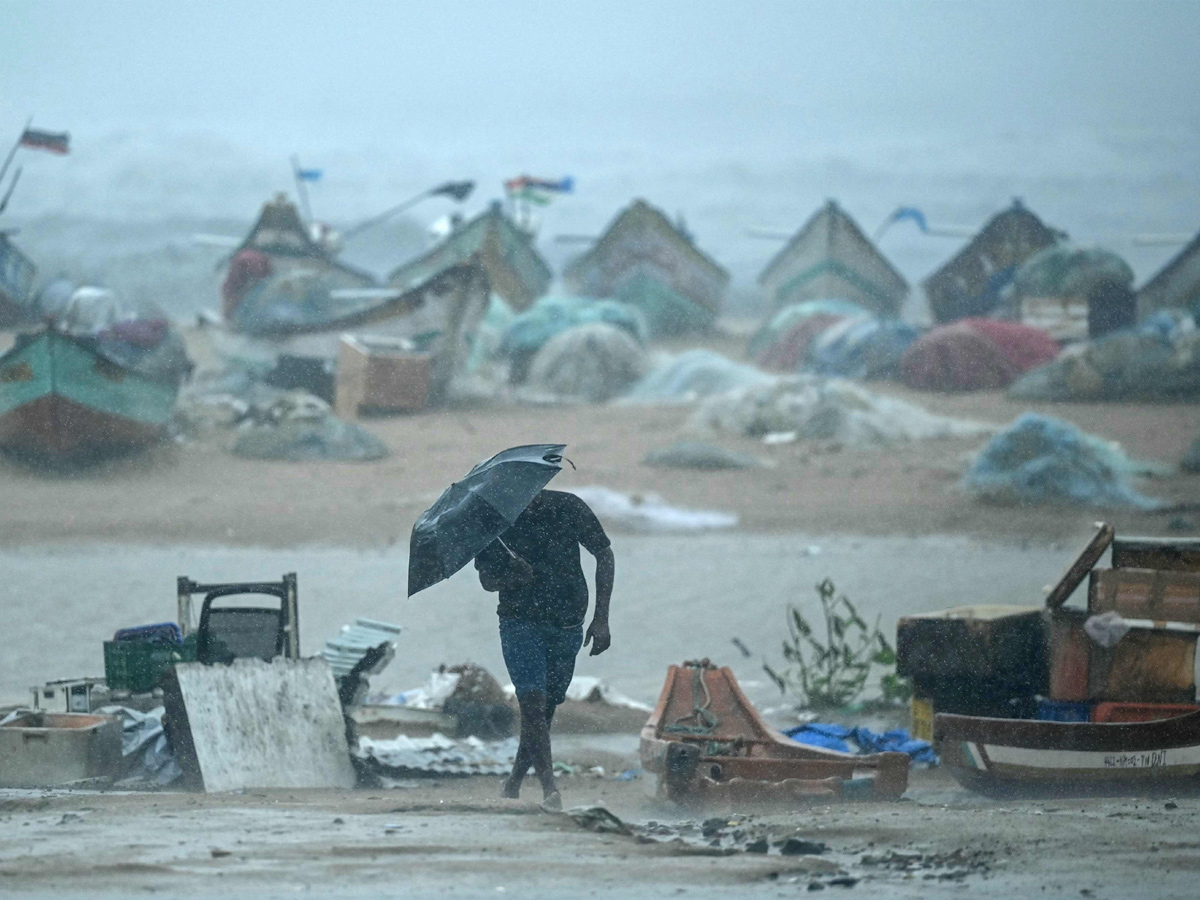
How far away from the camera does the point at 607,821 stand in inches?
187

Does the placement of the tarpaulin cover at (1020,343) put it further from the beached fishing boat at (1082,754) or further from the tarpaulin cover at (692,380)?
the beached fishing boat at (1082,754)

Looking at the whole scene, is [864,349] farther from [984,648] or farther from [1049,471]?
[984,648]

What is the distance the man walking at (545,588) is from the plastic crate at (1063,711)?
7.48ft

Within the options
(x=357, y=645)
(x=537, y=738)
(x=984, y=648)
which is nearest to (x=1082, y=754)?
(x=984, y=648)

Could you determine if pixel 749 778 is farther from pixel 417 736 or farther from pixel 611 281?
pixel 611 281

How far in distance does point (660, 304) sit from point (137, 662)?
25.3 m

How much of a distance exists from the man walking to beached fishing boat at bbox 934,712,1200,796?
1787 mm

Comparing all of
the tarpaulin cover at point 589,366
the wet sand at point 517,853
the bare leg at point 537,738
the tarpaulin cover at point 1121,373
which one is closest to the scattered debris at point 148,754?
the wet sand at point 517,853

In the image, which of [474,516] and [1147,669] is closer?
[474,516]

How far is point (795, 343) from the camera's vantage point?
26.4m

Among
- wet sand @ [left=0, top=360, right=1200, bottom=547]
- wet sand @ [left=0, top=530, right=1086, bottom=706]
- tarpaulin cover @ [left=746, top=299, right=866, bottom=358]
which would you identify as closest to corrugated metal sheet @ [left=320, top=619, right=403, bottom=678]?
wet sand @ [left=0, top=530, right=1086, bottom=706]

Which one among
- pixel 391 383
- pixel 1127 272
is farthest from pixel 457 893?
pixel 1127 272

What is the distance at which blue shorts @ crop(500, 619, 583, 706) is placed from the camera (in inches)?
210

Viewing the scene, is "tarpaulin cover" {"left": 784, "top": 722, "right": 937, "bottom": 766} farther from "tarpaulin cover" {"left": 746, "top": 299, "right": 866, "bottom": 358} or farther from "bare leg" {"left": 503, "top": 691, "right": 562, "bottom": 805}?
"tarpaulin cover" {"left": 746, "top": 299, "right": 866, "bottom": 358}
